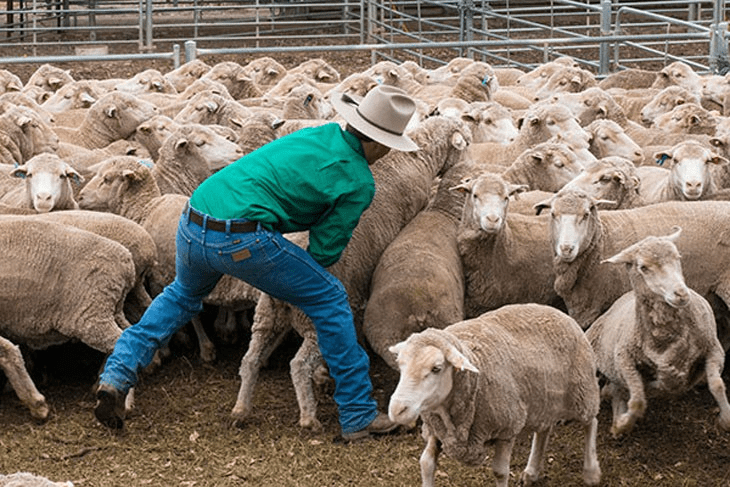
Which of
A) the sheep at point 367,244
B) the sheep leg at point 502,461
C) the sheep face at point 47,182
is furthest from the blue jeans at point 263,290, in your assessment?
the sheep face at point 47,182

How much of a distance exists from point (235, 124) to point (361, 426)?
143 inches

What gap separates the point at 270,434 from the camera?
5.79 metres

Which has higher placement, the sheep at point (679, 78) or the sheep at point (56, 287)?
the sheep at point (679, 78)

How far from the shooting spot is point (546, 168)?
7.52 m

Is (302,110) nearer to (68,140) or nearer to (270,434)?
(68,140)

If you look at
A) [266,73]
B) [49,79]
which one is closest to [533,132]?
[266,73]

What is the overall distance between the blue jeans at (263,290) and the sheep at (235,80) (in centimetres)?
575

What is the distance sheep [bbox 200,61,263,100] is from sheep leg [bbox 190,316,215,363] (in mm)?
4785

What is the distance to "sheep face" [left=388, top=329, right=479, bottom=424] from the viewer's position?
4391 mm

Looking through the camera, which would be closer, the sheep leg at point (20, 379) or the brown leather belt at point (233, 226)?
the brown leather belt at point (233, 226)

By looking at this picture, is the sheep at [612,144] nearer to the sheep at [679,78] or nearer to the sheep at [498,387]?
the sheep at [498,387]

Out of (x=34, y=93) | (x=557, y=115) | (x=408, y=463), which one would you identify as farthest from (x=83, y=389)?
(x=34, y=93)

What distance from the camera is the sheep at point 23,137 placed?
A: 842 cm

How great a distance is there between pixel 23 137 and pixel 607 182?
13.1ft
